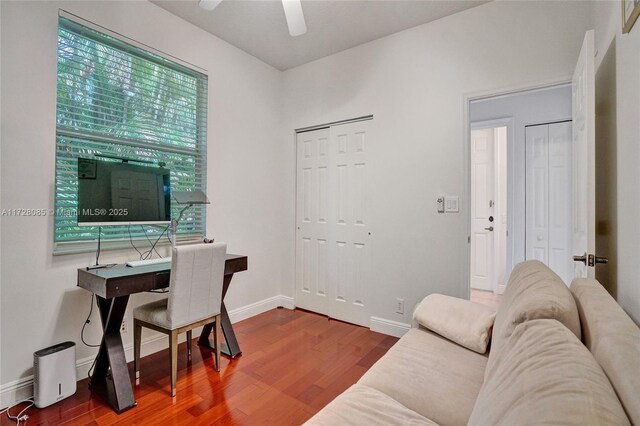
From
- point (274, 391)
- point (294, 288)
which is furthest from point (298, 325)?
point (274, 391)

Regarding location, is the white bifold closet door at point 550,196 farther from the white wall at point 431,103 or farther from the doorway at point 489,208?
the white wall at point 431,103

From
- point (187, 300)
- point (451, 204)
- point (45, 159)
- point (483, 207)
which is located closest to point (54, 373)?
point (187, 300)

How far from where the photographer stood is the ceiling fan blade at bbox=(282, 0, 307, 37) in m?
1.93

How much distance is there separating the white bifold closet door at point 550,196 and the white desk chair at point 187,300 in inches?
140

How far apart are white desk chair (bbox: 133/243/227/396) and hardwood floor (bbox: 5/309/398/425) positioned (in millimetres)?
145

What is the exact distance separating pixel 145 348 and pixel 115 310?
2.34ft

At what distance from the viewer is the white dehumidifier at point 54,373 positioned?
1.83 m

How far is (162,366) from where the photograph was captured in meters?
2.35

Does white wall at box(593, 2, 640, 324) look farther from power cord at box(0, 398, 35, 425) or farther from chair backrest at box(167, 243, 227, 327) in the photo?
power cord at box(0, 398, 35, 425)

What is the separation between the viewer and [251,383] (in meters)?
2.13

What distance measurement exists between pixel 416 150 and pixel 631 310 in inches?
73.7

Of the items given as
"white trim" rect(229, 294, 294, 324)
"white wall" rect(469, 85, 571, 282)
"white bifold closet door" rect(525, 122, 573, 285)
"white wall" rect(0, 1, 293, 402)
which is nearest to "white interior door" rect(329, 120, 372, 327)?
"white trim" rect(229, 294, 294, 324)

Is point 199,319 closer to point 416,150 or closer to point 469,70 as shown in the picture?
point 416,150

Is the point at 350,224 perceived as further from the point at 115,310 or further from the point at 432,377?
the point at 115,310
